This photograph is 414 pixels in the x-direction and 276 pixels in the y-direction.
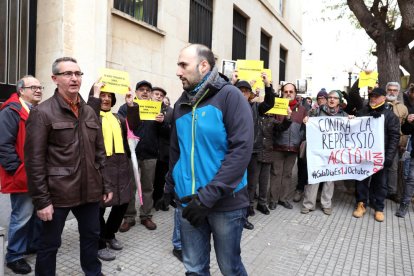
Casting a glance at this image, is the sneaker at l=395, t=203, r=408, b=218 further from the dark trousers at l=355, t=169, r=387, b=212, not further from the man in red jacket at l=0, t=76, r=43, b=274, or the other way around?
the man in red jacket at l=0, t=76, r=43, b=274

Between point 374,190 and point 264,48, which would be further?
point 264,48

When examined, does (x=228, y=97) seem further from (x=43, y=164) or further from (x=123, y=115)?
(x=123, y=115)

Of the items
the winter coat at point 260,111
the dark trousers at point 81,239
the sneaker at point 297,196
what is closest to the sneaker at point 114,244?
the dark trousers at point 81,239

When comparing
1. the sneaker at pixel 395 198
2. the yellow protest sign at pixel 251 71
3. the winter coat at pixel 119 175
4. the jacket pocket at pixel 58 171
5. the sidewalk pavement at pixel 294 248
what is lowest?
the sidewalk pavement at pixel 294 248

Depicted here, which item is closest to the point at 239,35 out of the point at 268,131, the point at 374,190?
the point at 268,131

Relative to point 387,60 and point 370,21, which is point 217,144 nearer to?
point 387,60

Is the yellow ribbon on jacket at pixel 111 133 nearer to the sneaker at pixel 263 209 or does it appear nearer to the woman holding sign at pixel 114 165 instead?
the woman holding sign at pixel 114 165

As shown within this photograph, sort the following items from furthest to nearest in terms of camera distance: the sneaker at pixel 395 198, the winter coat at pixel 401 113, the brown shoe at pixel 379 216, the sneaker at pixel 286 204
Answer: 1. the sneaker at pixel 395 198
2. the winter coat at pixel 401 113
3. the sneaker at pixel 286 204
4. the brown shoe at pixel 379 216

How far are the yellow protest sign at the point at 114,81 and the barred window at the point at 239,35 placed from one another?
29.2 feet

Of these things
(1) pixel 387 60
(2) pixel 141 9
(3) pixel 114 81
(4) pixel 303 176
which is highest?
(2) pixel 141 9

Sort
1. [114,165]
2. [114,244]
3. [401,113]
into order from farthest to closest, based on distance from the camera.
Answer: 1. [401,113]
2. [114,244]
3. [114,165]

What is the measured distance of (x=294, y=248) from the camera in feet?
14.5

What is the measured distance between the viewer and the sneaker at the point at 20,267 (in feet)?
11.3

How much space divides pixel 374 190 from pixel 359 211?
17.2 inches
